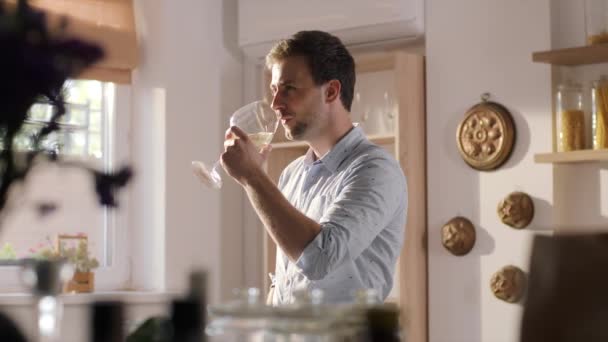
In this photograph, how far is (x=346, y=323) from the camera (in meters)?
1.05

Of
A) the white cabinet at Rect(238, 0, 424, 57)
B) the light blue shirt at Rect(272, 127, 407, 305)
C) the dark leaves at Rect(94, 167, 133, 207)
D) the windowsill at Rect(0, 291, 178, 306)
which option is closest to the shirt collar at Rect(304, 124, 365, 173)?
the light blue shirt at Rect(272, 127, 407, 305)

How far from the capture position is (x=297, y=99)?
9.18ft

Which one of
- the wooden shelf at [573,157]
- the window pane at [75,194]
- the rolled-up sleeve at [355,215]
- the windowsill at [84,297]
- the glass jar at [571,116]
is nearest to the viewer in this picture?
the rolled-up sleeve at [355,215]

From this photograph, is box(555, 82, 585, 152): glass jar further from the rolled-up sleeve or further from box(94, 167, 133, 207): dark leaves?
box(94, 167, 133, 207): dark leaves

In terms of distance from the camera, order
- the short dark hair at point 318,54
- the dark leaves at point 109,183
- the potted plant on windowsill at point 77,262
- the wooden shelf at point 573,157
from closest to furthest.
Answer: the dark leaves at point 109,183 → the short dark hair at point 318,54 → the wooden shelf at point 573,157 → the potted plant on windowsill at point 77,262

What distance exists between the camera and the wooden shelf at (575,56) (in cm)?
348

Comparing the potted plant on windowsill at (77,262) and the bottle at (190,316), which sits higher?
the bottle at (190,316)

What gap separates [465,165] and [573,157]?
559mm

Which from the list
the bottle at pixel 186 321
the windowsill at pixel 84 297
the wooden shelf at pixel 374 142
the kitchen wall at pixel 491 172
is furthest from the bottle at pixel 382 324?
the wooden shelf at pixel 374 142

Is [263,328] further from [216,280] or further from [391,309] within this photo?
[216,280]

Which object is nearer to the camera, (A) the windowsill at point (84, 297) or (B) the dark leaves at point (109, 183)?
(B) the dark leaves at point (109, 183)

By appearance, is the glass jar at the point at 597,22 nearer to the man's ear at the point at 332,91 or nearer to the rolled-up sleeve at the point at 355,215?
the man's ear at the point at 332,91

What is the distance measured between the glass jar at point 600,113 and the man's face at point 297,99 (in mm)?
1182

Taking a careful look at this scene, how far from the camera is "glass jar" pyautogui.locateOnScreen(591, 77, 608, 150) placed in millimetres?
3482
